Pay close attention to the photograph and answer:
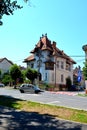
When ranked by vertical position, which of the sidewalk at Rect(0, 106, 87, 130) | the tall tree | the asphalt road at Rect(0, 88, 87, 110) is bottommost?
the sidewalk at Rect(0, 106, 87, 130)

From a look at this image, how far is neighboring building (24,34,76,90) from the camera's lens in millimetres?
65375

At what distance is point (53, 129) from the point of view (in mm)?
13594

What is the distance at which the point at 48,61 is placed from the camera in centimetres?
6519

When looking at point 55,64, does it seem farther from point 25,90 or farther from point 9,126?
point 9,126

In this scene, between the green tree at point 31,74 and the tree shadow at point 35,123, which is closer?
the tree shadow at point 35,123

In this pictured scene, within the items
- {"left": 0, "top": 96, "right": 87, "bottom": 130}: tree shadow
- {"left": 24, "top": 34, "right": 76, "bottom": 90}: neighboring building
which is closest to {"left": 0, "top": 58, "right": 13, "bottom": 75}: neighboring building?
{"left": 24, "top": 34, "right": 76, "bottom": 90}: neighboring building

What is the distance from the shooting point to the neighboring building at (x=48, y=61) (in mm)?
65375

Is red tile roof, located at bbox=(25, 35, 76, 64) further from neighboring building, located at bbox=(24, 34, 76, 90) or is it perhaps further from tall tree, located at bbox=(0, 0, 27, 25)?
tall tree, located at bbox=(0, 0, 27, 25)

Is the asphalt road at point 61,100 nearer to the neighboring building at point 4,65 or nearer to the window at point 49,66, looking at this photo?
the window at point 49,66

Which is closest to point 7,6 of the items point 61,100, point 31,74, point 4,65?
point 61,100

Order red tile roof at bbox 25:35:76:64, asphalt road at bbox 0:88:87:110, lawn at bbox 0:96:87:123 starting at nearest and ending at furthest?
lawn at bbox 0:96:87:123 → asphalt road at bbox 0:88:87:110 → red tile roof at bbox 25:35:76:64

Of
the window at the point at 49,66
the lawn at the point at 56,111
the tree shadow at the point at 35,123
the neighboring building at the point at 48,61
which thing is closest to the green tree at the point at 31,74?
the neighboring building at the point at 48,61

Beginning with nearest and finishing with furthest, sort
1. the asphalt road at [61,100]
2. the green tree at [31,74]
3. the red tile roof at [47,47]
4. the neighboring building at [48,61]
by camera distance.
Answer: the asphalt road at [61,100] < the green tree at [31,74] < the neighboring building at [48,61] < the red tile roof at [47,47]

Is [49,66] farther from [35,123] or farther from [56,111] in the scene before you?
[35,123]
